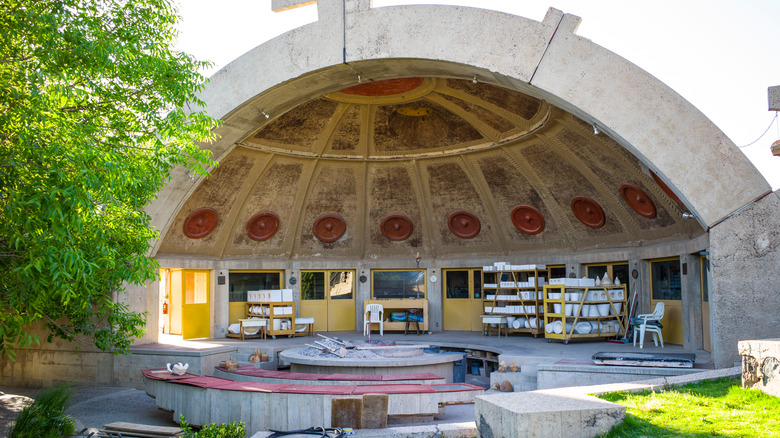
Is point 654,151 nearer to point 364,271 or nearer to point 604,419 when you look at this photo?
point 604,419

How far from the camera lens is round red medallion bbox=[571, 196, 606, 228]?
1684cm

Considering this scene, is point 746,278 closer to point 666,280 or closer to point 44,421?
point 666,280

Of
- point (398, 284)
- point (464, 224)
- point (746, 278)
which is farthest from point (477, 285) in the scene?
point (746, 278)

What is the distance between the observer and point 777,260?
10148 mm

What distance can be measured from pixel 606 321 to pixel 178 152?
39.1 ft

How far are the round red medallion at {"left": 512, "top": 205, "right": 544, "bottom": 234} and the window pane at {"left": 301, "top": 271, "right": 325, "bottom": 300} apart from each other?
671 centimetres

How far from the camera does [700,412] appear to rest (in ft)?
21.6

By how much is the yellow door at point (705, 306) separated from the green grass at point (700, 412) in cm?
574

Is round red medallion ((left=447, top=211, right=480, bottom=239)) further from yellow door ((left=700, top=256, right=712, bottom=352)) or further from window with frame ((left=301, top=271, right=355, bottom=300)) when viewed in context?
yellow door ((left=700, top=256, right=712, bottom=352))

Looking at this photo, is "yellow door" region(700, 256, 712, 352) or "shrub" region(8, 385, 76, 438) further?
"yellow door" region(700, 256, 712, 352)

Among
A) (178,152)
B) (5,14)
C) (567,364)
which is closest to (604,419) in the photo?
(567,364)

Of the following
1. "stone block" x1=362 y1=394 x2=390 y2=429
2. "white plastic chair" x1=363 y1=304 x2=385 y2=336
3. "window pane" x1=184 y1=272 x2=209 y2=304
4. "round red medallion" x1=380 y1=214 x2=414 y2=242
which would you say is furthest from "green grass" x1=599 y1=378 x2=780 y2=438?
"window pane" x1=184 y1=272 x2=209 y2=304

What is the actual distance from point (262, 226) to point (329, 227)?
7.26 ft

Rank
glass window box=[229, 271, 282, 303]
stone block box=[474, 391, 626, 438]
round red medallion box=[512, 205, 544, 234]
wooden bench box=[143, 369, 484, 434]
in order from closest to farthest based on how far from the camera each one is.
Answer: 1. stone block box=[474, 391, 626, 438]
2. wooden bench box=[143, 369, 484, 434]
3. round red medallion box=[512, 205, 544, 234]
4. glass window box=[229, 271, 282, 303]
